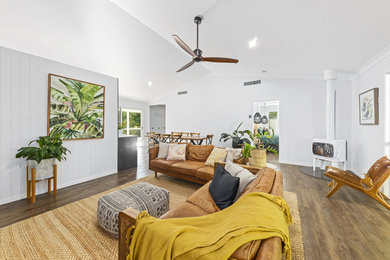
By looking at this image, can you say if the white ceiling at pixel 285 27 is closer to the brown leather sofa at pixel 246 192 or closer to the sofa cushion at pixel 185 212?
the brown leather sofa at pixel 246 192

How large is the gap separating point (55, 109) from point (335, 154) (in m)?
6.23

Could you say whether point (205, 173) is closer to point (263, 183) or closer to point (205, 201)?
point (205, 201)

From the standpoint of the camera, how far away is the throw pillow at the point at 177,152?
3.71 m

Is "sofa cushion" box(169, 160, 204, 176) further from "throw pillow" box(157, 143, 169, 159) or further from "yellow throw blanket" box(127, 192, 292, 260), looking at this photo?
"yellow throw blanket" box(127, 192, 292, 260)

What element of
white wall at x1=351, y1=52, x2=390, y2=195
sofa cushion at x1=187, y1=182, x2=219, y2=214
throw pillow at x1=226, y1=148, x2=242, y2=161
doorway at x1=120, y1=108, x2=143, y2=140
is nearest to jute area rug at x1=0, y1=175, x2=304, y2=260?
sofa cushion at x1=187, y1=182, x2=219, y2=214

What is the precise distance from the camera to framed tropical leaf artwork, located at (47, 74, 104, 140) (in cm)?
315

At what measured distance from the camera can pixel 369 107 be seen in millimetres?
3361

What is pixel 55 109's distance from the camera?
10.4 feet

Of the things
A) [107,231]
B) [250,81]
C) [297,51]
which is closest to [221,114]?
[250,81]

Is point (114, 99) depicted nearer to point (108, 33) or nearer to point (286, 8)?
point (108, 33)

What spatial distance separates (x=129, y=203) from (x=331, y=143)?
4644mm

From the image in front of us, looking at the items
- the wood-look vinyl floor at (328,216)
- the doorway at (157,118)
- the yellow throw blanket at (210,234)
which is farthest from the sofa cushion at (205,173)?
the doorway at (157,118)

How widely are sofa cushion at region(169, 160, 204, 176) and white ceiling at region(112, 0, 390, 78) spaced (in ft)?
8.63

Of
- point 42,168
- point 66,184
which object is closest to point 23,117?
point 42,168
